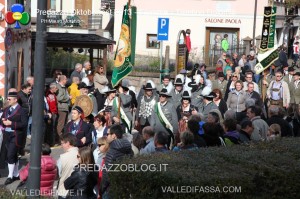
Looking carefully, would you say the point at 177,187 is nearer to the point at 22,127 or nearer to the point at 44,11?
the point at 44,11

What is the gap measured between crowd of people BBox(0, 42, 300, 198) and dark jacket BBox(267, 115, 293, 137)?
0.06ft

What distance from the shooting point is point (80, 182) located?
10.1m

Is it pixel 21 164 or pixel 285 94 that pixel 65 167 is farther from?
pixel 285 94

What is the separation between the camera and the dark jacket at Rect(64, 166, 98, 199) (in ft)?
33.0

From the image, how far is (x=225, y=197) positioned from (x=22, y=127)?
6.82 metres

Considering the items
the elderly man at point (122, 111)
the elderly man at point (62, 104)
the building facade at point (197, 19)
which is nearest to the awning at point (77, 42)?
the elderly man at point (62, 104)

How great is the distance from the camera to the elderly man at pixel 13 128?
1438 centimetres

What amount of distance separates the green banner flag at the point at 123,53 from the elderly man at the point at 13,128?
8.97 feet

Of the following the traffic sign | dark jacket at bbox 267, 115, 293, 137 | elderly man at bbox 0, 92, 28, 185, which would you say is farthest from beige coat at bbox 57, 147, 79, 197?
the traffic sign

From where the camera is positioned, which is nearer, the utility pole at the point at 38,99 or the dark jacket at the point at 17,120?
the utility pole at the point at 38,99

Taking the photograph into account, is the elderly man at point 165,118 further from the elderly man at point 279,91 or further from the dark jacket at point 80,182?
the dark jacket at point 80,182

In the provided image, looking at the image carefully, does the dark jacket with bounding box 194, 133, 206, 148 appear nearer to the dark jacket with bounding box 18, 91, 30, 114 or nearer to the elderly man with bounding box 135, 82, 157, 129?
the elderly man with bounding box 135, 82, 157, 129

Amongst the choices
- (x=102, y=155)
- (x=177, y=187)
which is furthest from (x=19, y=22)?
(x=177, y=187)

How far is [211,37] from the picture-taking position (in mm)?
41812
